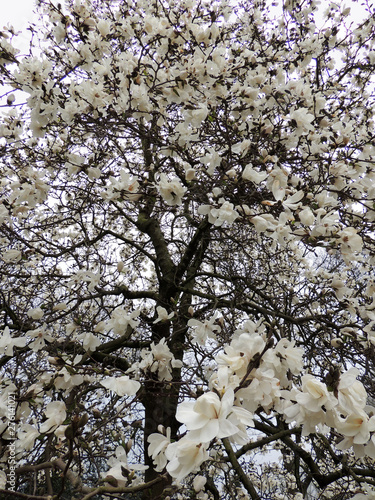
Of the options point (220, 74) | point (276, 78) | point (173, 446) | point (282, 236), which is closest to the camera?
point (173, 446)

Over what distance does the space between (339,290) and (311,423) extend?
154cm

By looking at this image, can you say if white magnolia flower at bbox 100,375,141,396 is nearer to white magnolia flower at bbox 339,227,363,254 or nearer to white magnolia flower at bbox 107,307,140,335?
white magnolia flower at bbox 107,307,140,335

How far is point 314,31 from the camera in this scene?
324cm

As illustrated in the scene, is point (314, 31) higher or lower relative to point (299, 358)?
higher

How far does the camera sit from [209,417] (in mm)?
792

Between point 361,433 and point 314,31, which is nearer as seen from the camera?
point 361,433

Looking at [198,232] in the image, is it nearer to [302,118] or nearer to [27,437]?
[302,118]

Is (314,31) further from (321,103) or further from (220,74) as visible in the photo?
(220,74)

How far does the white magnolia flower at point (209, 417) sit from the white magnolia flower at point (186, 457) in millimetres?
44

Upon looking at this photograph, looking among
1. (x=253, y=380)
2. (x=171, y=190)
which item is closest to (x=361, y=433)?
(x=253, y=380)

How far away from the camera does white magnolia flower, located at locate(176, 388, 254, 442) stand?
760mm

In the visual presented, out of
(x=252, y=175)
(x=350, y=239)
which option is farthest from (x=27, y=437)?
(x=350, y=239)

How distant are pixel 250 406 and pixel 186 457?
29cm

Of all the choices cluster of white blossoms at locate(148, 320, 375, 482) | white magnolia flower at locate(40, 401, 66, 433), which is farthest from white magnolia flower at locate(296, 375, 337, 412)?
white magnolia flower at locate(40, 401, 66, 433)
